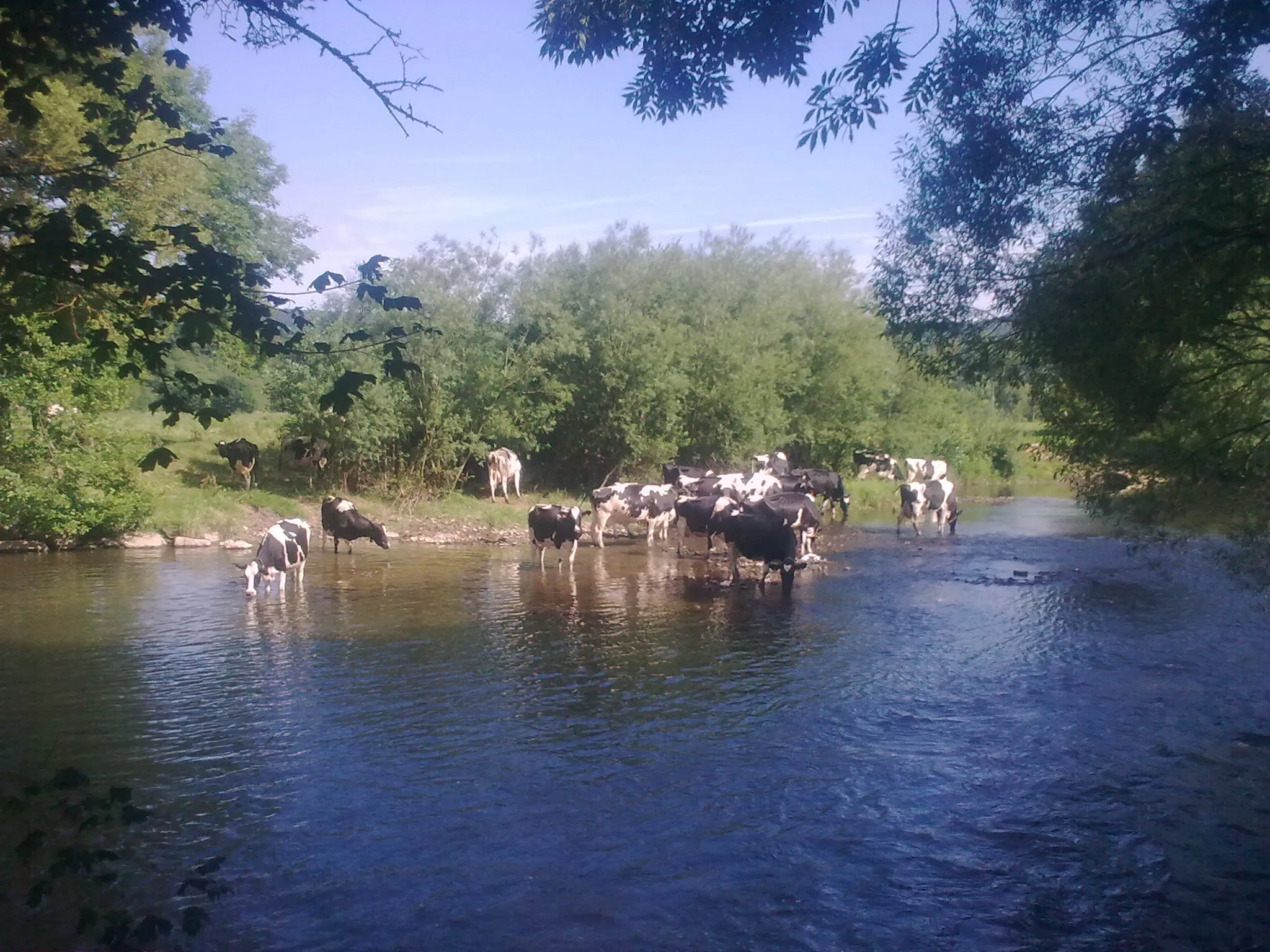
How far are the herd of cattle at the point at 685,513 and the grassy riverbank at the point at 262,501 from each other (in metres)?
0.75

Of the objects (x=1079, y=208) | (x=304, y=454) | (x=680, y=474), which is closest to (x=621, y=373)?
(x=680, y=474)

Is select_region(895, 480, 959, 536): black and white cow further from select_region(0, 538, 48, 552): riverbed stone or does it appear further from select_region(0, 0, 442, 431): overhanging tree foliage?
select_region(0, 0, 442, 431): overhanging tree foliage

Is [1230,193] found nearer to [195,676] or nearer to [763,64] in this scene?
[763,64]

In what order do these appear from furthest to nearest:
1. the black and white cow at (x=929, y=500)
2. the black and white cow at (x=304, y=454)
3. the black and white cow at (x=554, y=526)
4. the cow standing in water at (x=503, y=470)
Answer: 1. the cow standing in water at (x=503, y=470)
2. the black and white cow at (x=304, y=454)
3. the black and white cow at (x=929, y=500)
4. the black and white cow at (x=554, y=526)

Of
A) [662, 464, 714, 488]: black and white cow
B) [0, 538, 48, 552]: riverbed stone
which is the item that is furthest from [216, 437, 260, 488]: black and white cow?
[662, 464, 714, 488]: black and white cow

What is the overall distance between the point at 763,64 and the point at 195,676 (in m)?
7.45

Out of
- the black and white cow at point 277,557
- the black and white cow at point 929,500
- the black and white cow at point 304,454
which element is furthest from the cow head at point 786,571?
the black and white cow at point 304,454

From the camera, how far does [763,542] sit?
1578 centimetres

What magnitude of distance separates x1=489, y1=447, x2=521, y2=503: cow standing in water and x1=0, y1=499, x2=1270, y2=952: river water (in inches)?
510

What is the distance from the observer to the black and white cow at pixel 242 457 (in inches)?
977

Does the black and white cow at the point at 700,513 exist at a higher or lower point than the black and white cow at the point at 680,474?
lower

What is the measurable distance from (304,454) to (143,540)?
7.40m

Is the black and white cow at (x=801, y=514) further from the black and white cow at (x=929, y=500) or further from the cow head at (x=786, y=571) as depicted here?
the black and white cow at (x=929, y=500)

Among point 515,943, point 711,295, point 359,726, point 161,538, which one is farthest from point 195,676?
point 711,295
